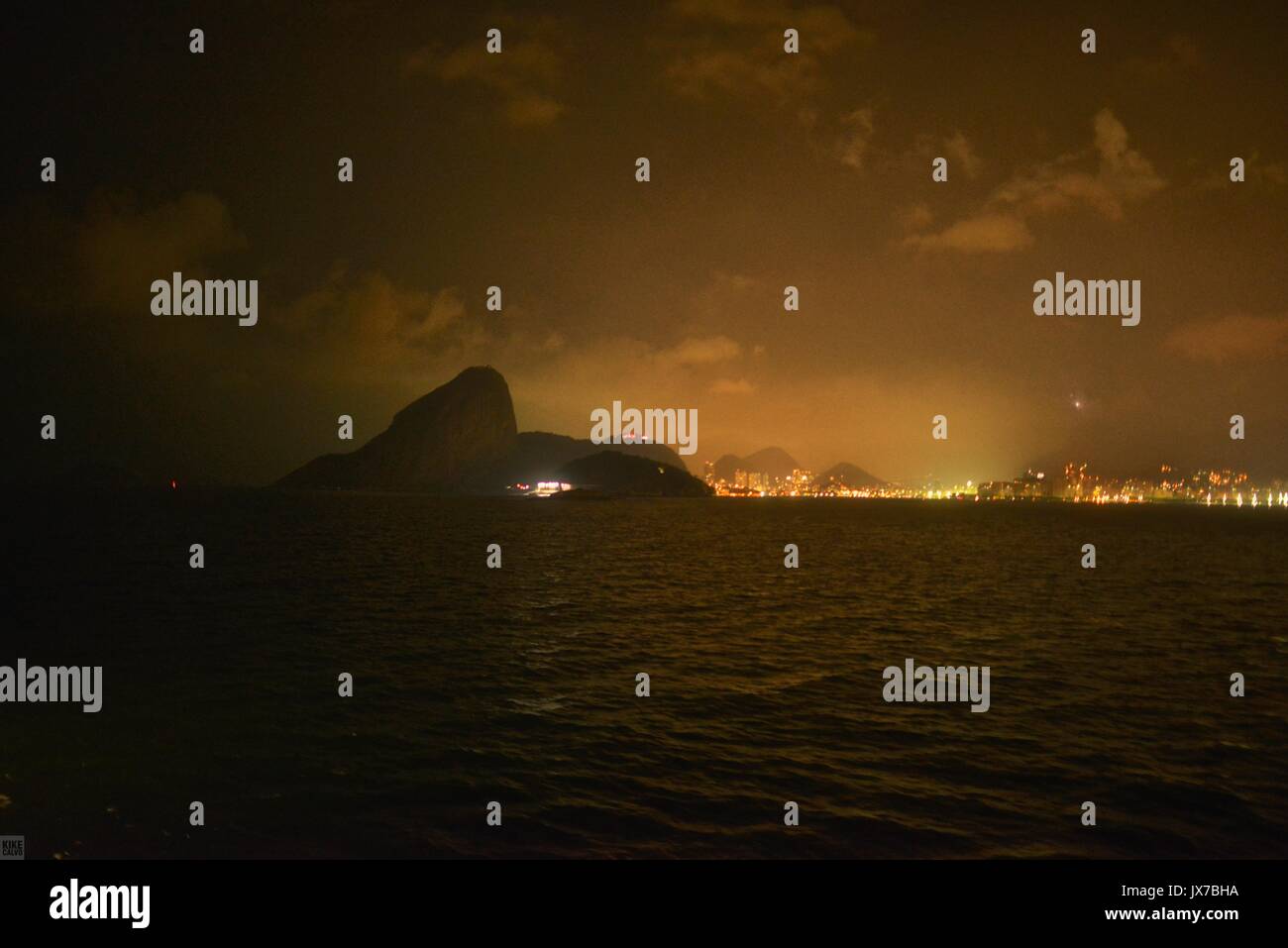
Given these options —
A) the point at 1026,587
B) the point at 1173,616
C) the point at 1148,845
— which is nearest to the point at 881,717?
the point at 1148,845

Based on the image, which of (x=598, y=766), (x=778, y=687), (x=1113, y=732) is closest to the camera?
(x=598, y=766)

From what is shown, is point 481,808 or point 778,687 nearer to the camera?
point 481,808

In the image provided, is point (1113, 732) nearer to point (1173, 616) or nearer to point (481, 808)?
point (481, 808)
